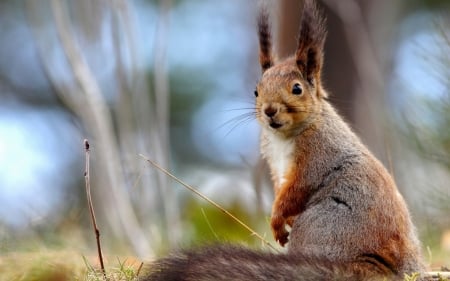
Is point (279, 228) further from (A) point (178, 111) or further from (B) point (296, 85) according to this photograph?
(A) point (178, 111)

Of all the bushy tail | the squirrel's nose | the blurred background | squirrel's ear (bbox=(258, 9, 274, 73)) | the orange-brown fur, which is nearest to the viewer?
the bushy tail

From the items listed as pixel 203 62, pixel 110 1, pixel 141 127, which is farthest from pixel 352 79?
pixel 203 62

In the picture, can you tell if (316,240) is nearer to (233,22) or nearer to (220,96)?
(220,96)

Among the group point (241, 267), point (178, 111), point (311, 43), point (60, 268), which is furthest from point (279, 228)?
point (178, 111)

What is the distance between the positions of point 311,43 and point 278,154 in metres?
0.36

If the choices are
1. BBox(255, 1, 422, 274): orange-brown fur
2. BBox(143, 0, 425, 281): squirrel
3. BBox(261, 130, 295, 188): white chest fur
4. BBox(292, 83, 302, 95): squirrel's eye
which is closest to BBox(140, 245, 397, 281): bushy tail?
BBox(143, 0, 425, 281): squirrel

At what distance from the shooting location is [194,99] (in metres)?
10.3

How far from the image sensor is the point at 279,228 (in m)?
2.79

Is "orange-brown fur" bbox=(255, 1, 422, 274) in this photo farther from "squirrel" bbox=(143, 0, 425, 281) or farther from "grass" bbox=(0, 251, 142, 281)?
"grass" bbox=(0, 251, 142, 281)

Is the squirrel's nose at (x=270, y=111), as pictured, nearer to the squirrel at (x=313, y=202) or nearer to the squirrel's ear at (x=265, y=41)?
the squirrel at (x=313, y=202)

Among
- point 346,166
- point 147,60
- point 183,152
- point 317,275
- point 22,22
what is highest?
point 22,22

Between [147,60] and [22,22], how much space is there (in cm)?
173

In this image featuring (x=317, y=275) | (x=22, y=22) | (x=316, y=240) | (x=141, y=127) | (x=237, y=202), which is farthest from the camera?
(x=22, y=22)

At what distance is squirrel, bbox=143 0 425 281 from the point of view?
2.47 m
